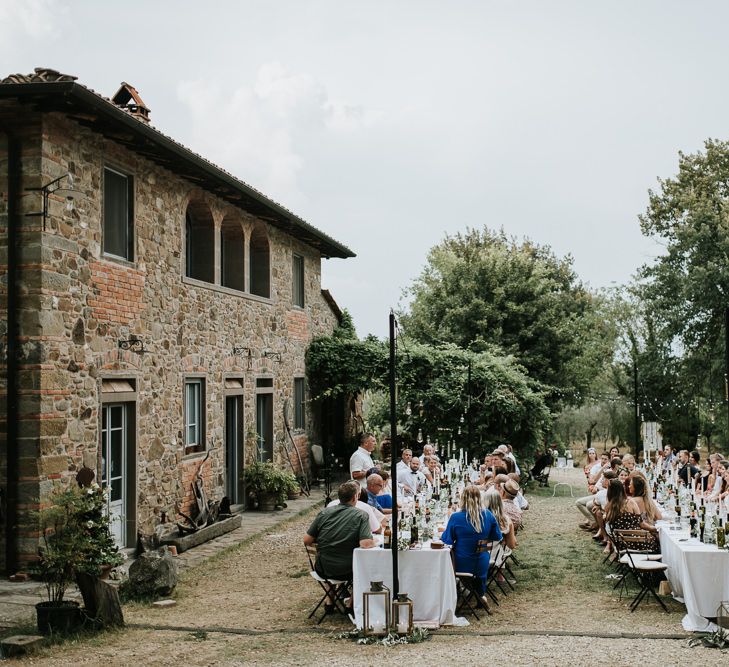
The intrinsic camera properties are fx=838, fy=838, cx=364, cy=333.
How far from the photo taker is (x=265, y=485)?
15.6 m

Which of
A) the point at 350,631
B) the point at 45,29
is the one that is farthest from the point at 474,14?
the point at 45,29

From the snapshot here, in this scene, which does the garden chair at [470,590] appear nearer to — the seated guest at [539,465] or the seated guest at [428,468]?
the seated guest at [428,468]

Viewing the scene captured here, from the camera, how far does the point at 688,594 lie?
25.4 ft

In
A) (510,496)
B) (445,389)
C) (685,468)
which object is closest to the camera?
(510,496)

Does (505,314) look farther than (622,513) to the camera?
Yes

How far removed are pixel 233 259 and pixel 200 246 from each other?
1.40 metres

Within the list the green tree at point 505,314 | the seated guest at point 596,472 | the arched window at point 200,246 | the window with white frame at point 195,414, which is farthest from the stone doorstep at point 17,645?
the green tree at point 505,314

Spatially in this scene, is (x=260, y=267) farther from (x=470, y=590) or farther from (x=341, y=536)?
(x=470, y=590)

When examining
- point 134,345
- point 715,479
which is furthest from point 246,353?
point 715,479

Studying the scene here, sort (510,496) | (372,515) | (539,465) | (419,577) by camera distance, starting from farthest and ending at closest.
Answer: (539,465), (510,496), (372,515), (419,577)

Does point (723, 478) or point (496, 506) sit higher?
point (496, 506)

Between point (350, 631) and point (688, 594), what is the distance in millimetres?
3139

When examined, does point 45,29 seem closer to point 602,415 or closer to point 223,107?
point 223,107

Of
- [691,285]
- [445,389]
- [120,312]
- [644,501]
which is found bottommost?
[644,501]
